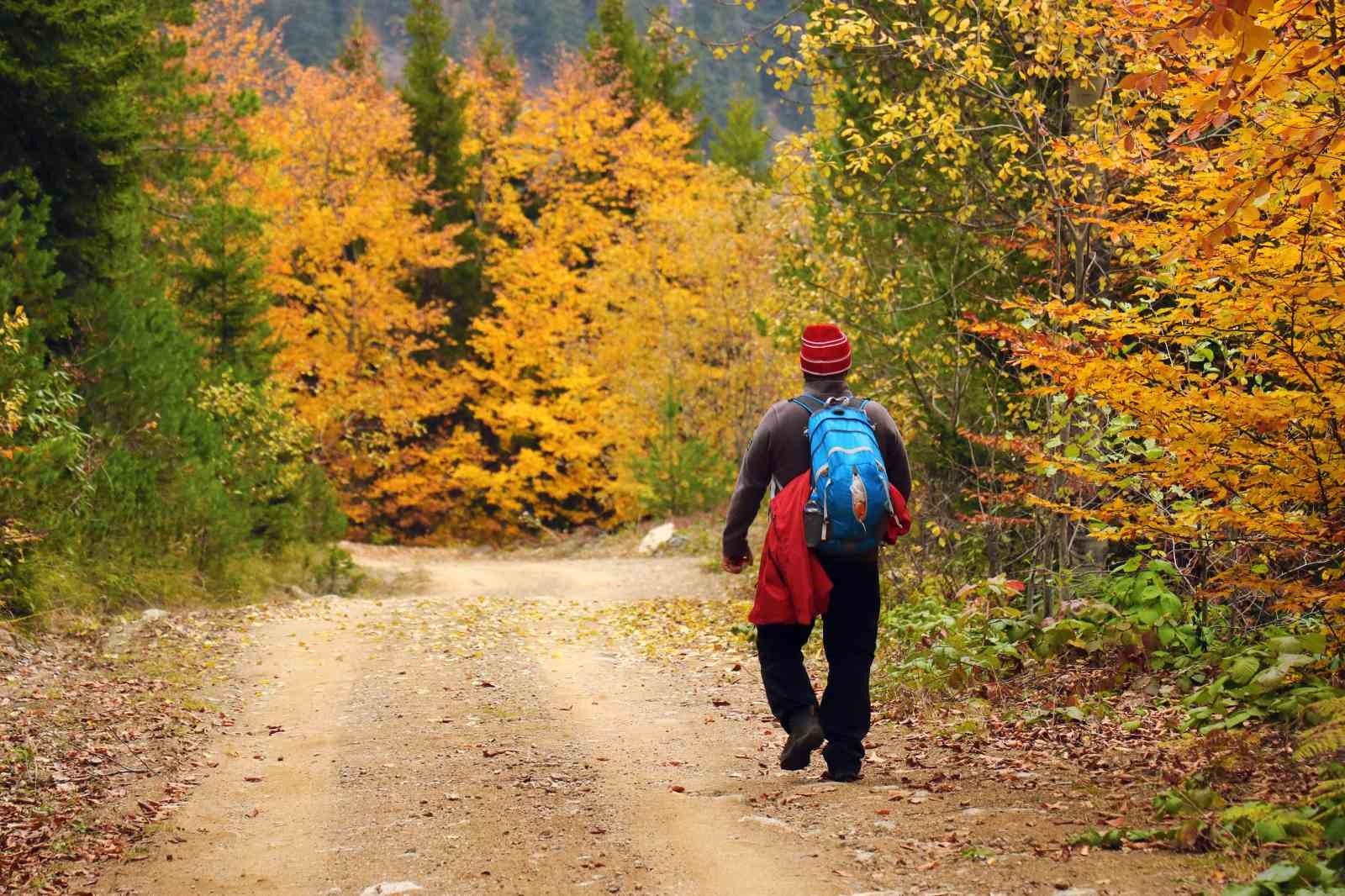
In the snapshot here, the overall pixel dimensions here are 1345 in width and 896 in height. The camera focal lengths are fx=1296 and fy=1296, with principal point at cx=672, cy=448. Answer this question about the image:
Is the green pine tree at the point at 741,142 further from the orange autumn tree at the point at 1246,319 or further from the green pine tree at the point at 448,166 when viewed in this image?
the orange autumn tree at the point at 1246,319

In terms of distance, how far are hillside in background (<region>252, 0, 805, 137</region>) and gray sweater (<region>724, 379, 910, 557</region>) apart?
81.4m

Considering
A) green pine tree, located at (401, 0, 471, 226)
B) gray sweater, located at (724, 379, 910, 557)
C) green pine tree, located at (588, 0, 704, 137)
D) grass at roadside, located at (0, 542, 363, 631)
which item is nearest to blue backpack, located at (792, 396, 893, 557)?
gray sweater, located at (724, 379, 910, 557)

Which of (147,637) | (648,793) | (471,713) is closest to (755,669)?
(471,713)

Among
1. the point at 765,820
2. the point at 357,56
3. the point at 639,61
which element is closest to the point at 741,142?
the point at 639,61

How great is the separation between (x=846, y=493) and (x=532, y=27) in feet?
330

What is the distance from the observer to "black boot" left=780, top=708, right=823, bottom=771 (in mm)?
6070

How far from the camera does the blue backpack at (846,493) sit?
5.74m

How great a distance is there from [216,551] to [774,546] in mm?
11787

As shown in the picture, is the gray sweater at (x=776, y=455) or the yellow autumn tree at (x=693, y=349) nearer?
the gray sweater at (x=776, y=455)

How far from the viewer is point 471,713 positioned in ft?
28.8

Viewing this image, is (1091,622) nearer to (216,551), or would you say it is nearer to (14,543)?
(14,543)

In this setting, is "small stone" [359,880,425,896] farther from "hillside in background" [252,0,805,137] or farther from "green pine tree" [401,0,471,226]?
"hillside in background" [252,0,805,137]

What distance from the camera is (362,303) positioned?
33.1 meters

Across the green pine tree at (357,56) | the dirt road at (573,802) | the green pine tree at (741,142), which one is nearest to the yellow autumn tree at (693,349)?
the dirt road at (573,802)
